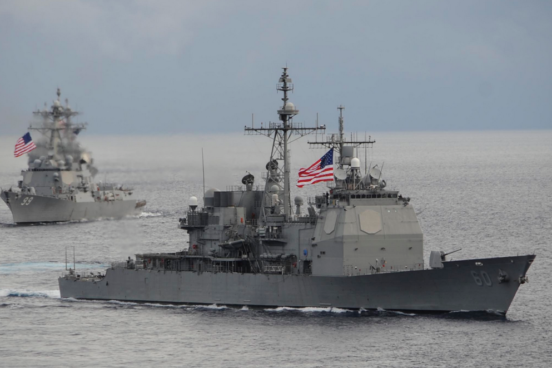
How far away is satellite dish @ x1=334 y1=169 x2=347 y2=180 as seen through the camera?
41.1 metres

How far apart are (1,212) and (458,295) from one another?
70.3 metres

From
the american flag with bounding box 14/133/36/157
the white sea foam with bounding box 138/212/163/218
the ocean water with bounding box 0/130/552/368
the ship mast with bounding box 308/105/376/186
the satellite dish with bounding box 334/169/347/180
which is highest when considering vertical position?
the american flag with bounding box 14/133/36/157

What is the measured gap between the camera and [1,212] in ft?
327

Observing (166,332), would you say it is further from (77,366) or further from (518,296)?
(518,296)

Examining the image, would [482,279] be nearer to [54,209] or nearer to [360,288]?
[360,288]

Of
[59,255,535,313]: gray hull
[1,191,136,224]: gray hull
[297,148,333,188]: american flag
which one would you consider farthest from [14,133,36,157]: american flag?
[297,148,333,188]: american flag

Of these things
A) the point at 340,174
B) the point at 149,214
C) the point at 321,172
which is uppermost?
the point at 321,172

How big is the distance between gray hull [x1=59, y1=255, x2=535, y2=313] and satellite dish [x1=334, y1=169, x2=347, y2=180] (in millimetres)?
4284

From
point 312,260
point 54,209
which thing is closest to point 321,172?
point 312,260

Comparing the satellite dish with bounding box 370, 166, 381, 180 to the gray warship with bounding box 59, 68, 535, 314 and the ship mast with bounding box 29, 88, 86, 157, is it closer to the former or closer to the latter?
the gray warship with bounding box 59, 68, 535, 314

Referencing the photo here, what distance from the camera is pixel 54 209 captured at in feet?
289

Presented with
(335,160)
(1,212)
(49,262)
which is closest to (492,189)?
(1,212)

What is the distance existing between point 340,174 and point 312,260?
147 inches

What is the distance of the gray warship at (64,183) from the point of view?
88250 mm
